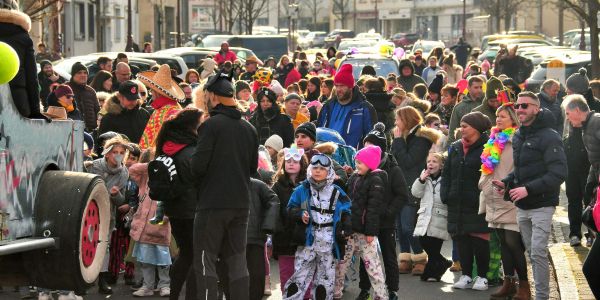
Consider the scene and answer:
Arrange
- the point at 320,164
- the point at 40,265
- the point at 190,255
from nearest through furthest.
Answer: the point at 40,265
the point at 190,255
the point at 320,164

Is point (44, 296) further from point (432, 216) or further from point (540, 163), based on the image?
point (432, 216)

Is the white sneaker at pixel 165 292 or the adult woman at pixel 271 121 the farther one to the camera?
the adult woman at pixel 271 121

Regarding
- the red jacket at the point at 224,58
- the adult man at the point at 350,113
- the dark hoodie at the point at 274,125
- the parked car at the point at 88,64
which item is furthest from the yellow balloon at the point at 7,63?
the red jacket at the point at 224,58

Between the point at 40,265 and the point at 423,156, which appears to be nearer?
the point at 40,265

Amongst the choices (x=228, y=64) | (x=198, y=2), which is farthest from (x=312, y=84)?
(x=198, y=2)

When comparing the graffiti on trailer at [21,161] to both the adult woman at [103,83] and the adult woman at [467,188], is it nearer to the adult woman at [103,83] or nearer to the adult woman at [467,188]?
the adult woman at [467,188]

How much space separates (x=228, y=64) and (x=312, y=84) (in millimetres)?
3815

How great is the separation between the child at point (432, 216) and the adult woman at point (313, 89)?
8.73 meters

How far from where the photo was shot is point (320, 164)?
1055cm

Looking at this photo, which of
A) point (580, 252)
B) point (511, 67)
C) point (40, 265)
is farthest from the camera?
point (511, 67)

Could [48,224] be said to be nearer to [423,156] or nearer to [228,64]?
[423,156]

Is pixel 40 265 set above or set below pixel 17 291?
above

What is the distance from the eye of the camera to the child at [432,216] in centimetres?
1241

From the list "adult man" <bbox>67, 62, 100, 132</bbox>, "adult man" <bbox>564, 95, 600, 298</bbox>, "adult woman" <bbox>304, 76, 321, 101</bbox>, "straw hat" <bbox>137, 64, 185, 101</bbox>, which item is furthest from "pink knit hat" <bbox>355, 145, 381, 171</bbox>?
"adult woman" <bbox>304, 76, 321, 101</bbox>
